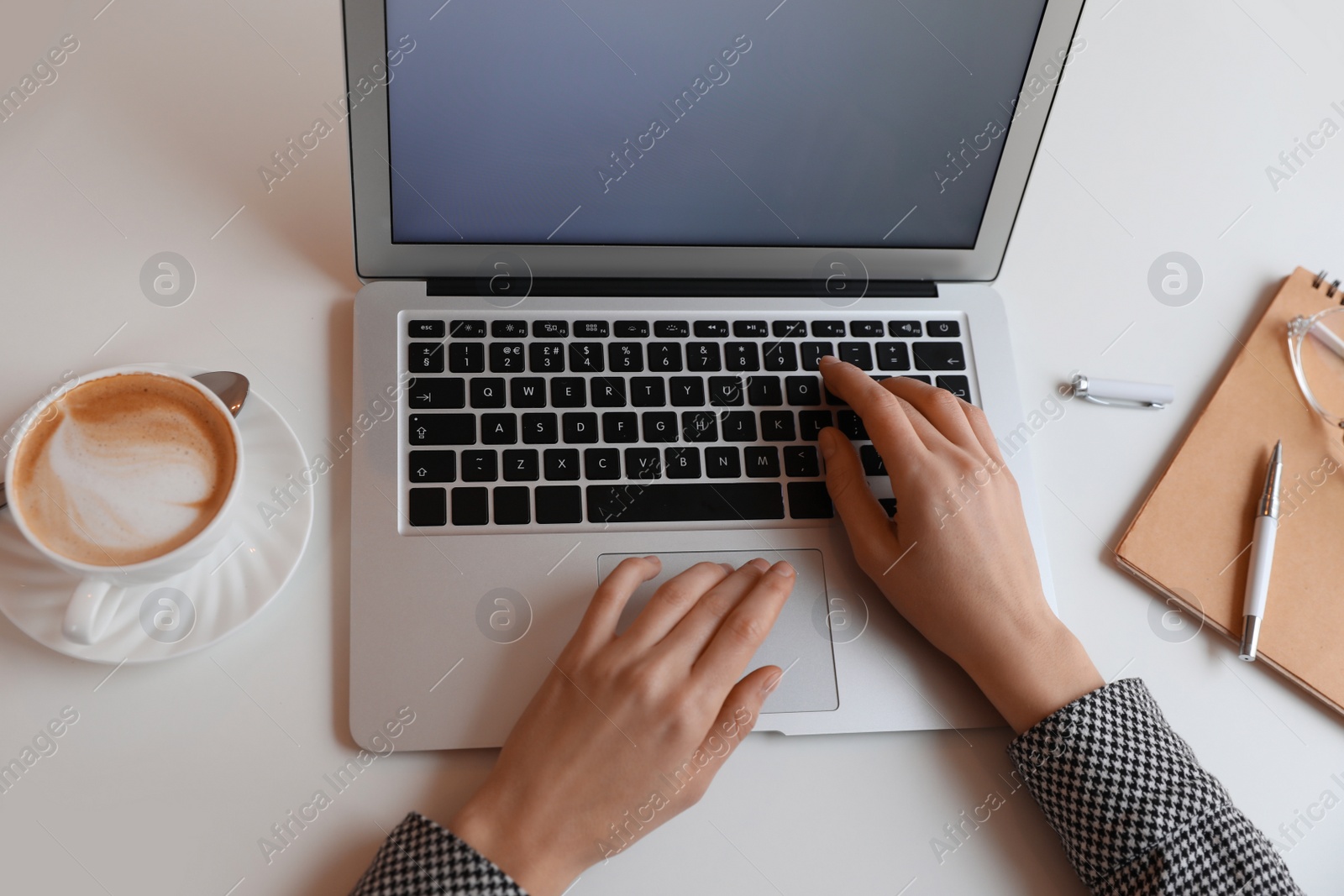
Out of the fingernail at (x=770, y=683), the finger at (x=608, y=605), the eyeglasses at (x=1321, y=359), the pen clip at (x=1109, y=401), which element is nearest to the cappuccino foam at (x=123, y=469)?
the finger at (x=608, y=605)

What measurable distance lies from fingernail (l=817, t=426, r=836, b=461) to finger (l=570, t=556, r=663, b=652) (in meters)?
0.16

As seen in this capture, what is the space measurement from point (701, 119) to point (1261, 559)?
0.52m

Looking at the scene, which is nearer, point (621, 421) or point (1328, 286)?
point (621, 421)

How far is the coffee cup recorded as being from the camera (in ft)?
1.73

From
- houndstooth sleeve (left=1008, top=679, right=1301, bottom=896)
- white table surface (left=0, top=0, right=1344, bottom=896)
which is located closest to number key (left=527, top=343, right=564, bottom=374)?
white table surface (left=0, top=0, right=1344, bottom=896)

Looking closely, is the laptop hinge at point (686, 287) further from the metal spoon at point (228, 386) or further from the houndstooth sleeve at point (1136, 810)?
the houndstooth sleeve at point (1136, 810)

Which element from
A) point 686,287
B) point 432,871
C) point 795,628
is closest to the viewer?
point 432,871

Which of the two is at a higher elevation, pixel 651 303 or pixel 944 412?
pixel 651 303

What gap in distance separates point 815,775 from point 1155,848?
0.21m

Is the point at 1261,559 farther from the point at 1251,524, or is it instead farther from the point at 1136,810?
the point at 1136,810

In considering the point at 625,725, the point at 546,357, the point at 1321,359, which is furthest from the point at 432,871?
the point at 1321,359

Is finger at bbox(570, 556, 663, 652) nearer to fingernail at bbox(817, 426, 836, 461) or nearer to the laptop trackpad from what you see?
the laptop trackpad

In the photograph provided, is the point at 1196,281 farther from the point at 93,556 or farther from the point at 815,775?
the point at 93,556

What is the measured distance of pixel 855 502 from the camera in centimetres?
63
